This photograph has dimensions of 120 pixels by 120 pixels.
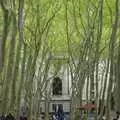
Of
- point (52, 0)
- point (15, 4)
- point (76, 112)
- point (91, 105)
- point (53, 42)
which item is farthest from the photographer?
point (53, 42)

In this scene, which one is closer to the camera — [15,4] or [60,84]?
[15,4]

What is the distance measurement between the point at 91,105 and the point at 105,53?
6.85 m

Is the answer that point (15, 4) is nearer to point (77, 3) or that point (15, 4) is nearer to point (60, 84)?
point (77, 3)

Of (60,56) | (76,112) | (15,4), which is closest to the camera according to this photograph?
(15,4)

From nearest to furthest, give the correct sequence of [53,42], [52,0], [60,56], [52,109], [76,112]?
[52,0] < [76,112] < [53,42] < [60,56] < [52,109]

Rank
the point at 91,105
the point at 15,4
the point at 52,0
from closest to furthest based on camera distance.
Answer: the point at 15,4 < the point at 52,0 < the point at 91,105

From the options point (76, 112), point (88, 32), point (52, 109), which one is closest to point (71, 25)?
point (88, 32)

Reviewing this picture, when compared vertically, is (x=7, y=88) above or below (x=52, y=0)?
below

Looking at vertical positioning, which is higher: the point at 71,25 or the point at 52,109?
the point at 71,25

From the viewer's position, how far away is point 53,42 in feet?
105

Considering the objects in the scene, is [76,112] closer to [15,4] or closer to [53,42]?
[53,42]

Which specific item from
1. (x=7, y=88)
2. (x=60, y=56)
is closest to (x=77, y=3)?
(x=7, y=88)

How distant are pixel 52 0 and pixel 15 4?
9.04 ft

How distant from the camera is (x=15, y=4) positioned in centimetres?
2088
